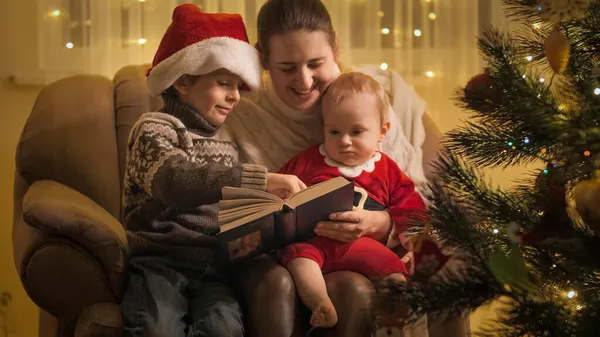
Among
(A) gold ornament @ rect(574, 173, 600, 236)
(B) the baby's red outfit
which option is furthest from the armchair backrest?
(A) gold ornament @ rect(574, 173, 600, 236)

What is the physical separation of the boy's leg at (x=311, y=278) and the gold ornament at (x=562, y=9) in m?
0.84

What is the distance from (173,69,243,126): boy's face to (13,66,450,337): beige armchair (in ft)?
1.18

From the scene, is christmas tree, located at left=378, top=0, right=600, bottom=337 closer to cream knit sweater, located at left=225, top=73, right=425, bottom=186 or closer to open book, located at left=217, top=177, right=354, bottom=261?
open book, located at left=217, top=177, right=354, bottom=261

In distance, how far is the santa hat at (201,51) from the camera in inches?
70.2

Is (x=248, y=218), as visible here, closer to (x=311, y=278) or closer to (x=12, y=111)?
(x=311, y=278)

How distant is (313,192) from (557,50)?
76 centimetres

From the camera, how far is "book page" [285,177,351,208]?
1.53 meters

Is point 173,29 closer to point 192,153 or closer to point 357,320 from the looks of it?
point 192,153

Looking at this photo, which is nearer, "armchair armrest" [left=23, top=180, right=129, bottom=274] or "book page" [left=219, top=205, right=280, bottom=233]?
"book page" [left=219, top=205, right=280, bottom=233]

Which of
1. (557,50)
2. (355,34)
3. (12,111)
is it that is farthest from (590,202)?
(12,111)

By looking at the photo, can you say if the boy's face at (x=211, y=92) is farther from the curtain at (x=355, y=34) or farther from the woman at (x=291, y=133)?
the curtain at (x=355, y=34)

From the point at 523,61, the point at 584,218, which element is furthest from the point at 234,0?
the point at 584,218

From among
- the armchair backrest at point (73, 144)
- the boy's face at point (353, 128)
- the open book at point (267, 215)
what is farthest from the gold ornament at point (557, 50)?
the armchair backrest at point (73, 144)

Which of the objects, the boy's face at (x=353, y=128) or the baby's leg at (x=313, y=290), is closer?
the baby's leg at (x=313, y=290)
